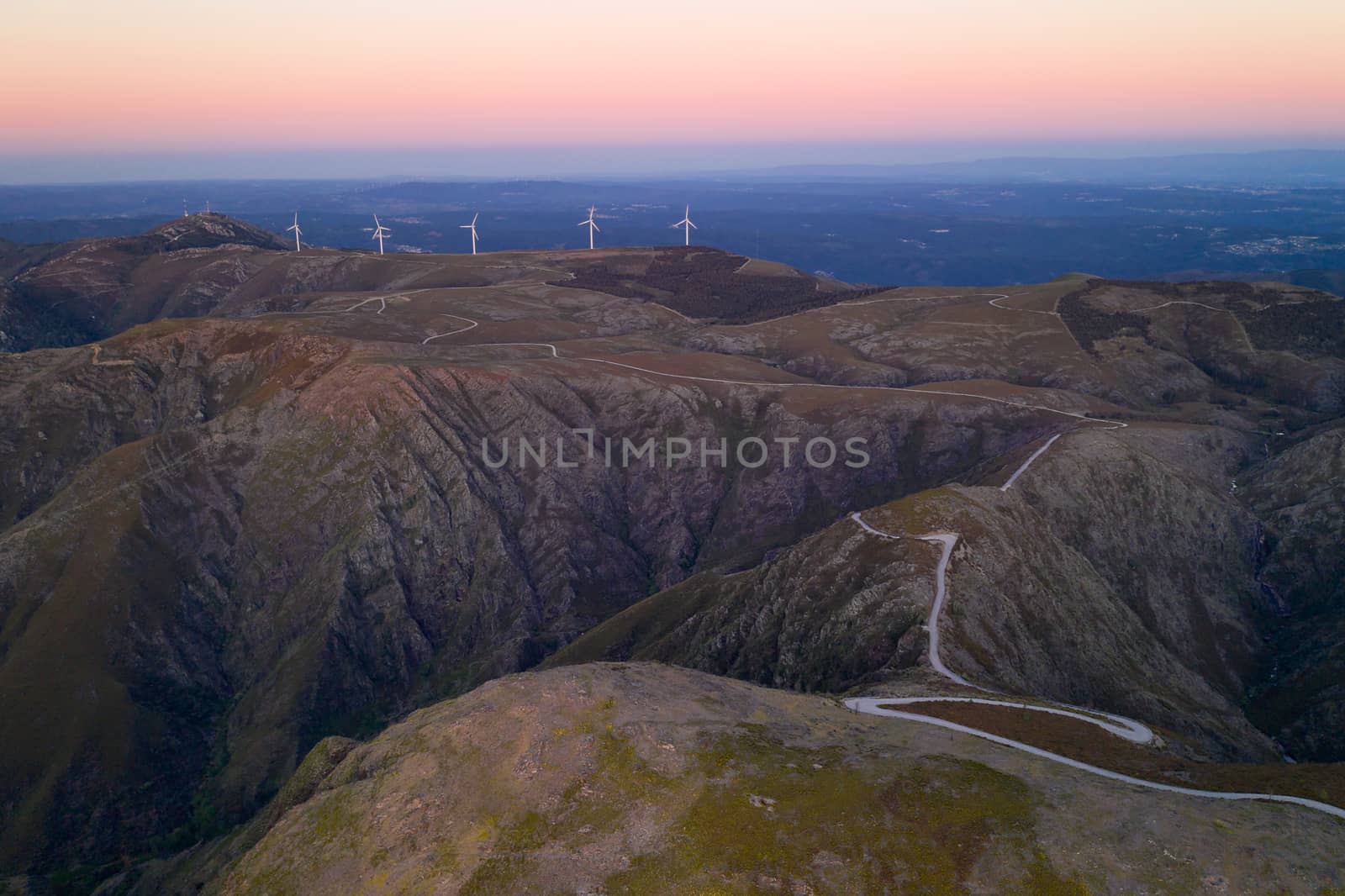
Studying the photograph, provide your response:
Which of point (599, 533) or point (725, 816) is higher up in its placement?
point (725, 816)

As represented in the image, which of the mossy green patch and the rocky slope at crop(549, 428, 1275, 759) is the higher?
the mossy green patch

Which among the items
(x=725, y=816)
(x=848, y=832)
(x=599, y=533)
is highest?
(x=848, y=832)

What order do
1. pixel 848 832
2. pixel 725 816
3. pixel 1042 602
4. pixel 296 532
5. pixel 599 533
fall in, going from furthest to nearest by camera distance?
1. pixel 599 533
2. pixel 296 532
3. pixel 1042 602
4. pixel 725 816
5. pixel 848 832

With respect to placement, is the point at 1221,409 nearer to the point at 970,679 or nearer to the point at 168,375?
the point at 970,679

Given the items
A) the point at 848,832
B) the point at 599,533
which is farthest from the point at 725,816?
the point at 599,533

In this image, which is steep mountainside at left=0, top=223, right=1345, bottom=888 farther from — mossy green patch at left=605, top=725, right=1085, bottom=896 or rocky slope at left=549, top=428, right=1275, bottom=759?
mossy green patch at left=605, top=725, right=1085, bottom=896

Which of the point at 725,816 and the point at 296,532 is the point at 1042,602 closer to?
the point at 725,816

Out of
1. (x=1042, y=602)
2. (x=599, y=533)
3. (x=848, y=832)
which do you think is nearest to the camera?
(x=848, y=832)

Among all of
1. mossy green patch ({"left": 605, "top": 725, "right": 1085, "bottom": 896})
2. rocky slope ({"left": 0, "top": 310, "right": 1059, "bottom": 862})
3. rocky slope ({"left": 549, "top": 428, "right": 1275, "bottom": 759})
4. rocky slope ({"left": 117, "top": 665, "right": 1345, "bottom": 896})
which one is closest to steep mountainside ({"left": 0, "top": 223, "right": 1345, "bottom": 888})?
rocky slope ({"left": 549, "top": 428, "right": 1275, "bottom": 759})

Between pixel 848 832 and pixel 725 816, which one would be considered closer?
pixel 848 832

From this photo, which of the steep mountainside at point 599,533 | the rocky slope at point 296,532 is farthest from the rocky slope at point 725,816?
the rocky slope at point 296,532
